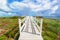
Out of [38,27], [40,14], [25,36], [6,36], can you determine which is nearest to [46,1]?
[40,14]

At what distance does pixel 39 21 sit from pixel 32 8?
0.70ft

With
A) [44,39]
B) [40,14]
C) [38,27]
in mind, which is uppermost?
[40,14]

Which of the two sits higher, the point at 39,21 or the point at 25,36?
the point at 39,21

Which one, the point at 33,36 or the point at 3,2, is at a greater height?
the point at 3,2

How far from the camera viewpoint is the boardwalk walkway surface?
8.35ft

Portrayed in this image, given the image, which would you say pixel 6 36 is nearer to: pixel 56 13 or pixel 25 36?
pixel 25 36

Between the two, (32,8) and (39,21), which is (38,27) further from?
(32,8)

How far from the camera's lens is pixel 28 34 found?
8.42 feet

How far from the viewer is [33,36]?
2.55 m

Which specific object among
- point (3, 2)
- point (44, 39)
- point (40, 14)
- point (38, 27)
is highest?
point (3, 2)

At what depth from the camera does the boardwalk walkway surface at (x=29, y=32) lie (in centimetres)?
254

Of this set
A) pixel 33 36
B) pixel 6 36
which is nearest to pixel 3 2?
pixel 6 36

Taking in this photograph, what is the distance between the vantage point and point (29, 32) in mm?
2566

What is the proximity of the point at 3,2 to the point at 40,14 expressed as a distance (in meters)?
0.56
